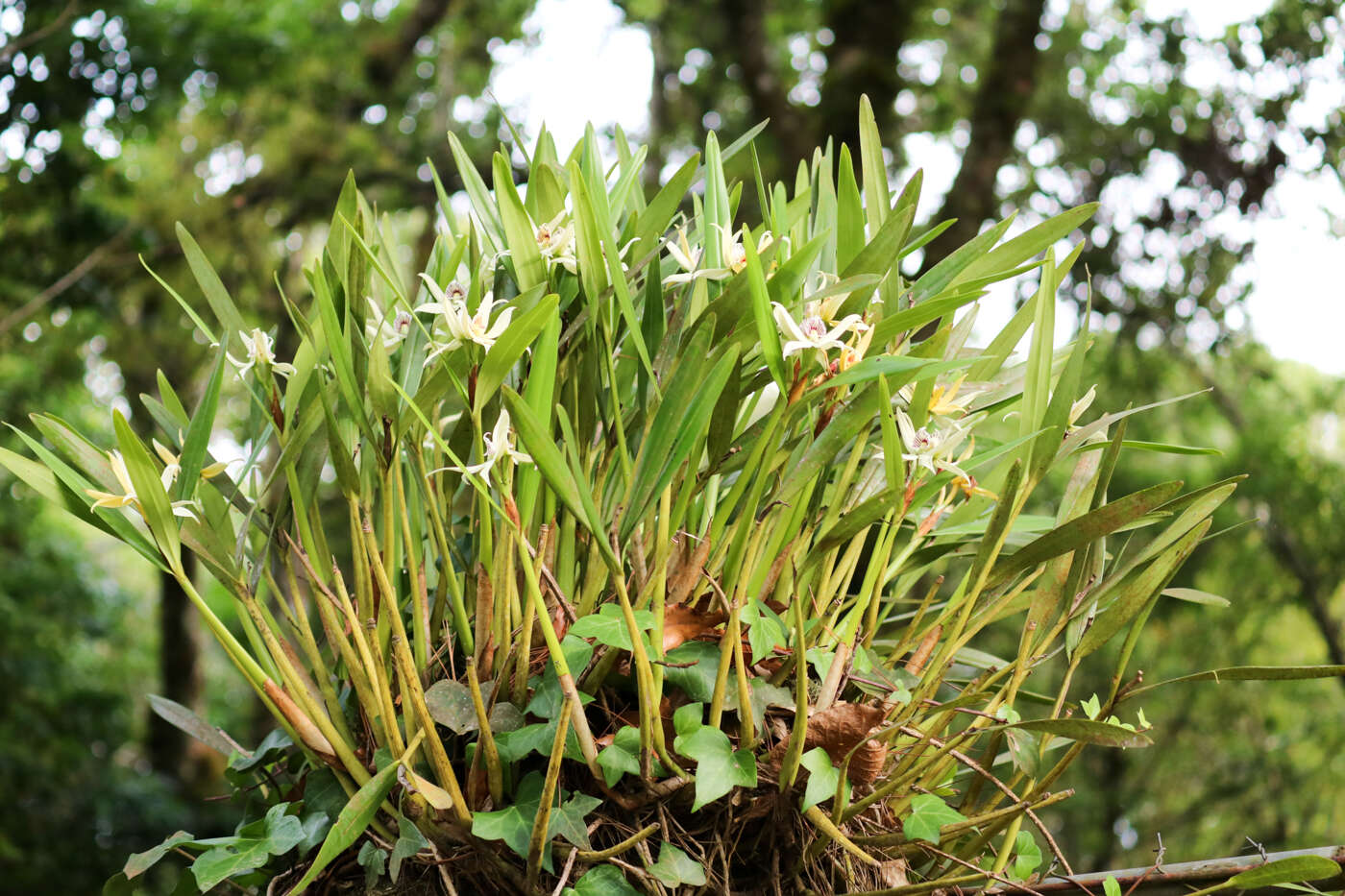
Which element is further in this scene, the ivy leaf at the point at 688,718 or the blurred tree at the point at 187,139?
the blurred tree at the point at 187,139

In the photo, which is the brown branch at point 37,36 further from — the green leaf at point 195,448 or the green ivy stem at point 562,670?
the green ivy stem at point 562,670

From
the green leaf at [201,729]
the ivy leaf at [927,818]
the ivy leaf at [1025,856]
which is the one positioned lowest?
the ivy leaf at [1025,856]

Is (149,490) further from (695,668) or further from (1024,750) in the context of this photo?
(1024,750)

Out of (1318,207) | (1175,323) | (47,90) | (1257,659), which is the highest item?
(47,90)

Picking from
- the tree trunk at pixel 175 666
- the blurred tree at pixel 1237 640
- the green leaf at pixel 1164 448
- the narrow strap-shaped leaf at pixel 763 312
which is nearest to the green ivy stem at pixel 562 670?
the narrow strap-shaped leaf at pixel 763 312

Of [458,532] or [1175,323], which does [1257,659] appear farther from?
[458,532]

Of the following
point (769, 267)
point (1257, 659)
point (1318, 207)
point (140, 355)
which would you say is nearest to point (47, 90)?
point (140, 355)

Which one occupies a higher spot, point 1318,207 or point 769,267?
point 769,267
